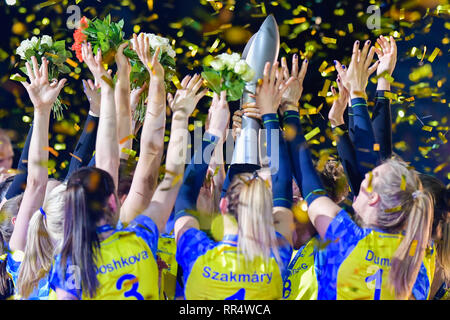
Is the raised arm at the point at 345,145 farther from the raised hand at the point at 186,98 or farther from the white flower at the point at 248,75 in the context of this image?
the raised hand at the point at 186,98

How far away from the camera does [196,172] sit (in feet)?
8.41

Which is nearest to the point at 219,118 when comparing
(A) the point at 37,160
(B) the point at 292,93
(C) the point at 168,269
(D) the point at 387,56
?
(B) the point at 292,93

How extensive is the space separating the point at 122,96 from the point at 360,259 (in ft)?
5.00

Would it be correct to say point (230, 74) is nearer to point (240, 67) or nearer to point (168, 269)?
point (240, 67)

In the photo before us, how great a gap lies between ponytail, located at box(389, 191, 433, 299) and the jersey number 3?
3.64ft

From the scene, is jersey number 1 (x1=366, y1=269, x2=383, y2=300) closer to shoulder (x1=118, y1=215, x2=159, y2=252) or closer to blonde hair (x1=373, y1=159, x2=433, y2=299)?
blonde hair (x1=373, y1=159, x2=433, y2=299)

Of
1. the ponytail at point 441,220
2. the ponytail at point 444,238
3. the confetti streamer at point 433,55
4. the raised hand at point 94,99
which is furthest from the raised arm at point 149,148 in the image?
the confetti streamer at point 433,55

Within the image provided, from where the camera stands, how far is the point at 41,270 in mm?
2508

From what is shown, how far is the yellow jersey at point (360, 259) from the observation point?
7.61ft

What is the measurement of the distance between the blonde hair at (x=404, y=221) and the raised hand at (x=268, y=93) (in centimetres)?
69

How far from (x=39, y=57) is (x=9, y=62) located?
4.30 ft

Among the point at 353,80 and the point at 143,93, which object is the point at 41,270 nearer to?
the point at 143,93

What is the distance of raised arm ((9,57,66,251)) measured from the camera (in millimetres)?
2598
